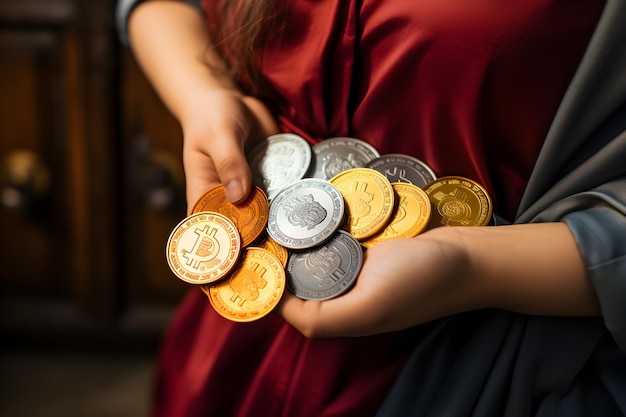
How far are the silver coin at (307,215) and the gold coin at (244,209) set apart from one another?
0.01 m

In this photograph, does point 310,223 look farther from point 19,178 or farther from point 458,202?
point 19,178

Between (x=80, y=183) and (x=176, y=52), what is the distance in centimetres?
95

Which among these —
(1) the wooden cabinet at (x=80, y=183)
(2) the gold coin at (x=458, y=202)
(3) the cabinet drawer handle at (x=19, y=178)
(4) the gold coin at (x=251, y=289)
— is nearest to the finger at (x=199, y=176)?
(4) the gold coin at (x=251, y=289)

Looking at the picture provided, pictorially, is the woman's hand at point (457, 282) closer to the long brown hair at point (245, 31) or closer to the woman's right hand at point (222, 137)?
the woman's right hand at point (222, 137)

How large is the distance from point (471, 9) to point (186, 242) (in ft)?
1.15

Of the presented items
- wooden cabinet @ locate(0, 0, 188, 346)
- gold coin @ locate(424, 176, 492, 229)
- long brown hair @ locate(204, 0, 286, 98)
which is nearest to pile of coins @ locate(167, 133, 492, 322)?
gold coin @ locate(424, 176, 492, 229)

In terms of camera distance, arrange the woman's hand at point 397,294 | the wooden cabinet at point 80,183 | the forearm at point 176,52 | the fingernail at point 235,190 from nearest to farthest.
Answer: the woman's hand at point 397,294 < the fingernail at point 235,190 < the forearm at point 176,52 < the wooden cabinet at point 80,183

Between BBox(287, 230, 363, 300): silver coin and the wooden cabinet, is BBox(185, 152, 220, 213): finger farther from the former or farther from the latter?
the wooden cabinet

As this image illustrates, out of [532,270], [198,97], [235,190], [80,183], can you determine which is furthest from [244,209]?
[80,183]

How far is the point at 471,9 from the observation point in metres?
0.54

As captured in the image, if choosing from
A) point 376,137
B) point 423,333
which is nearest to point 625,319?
point 423,333

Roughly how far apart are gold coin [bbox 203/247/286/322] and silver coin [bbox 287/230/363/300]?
0.05ft

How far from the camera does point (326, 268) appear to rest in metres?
0.56

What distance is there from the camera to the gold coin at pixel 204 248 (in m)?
0.59
